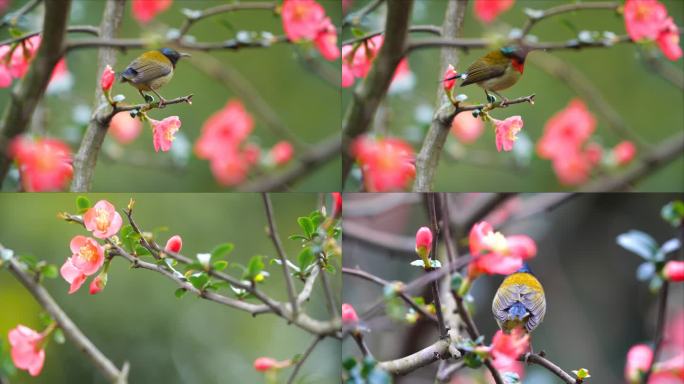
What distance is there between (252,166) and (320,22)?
455mm

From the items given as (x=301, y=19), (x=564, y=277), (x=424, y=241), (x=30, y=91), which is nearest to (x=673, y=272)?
(x=424, y=241)

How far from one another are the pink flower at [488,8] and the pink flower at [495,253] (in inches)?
24.2

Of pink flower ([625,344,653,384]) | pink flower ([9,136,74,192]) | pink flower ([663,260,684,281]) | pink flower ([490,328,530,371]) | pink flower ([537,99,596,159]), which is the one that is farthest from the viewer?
pink flower ([537,99,596,159])

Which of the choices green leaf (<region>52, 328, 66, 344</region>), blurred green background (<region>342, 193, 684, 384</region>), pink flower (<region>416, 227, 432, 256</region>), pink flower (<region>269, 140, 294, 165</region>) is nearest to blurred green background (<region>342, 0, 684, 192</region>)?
blurred green background (<region>342, 193, 684, 384</region>)

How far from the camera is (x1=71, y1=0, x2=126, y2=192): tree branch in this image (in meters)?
1.69

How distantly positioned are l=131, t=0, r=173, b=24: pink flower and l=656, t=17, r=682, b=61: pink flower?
1.08 m

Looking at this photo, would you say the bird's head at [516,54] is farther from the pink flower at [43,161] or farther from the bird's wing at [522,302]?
the pink flower at [43,161]

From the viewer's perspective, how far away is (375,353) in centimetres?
186

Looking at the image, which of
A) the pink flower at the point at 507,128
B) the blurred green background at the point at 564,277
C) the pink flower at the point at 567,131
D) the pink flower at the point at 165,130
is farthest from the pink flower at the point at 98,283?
the pink flower at the point at 567,131

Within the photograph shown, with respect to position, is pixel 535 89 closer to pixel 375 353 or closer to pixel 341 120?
pixel 341 120

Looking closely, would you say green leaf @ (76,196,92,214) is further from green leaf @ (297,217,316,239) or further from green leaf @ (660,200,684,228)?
green leaf @ (660,200,684,228)

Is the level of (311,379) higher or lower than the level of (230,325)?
higher

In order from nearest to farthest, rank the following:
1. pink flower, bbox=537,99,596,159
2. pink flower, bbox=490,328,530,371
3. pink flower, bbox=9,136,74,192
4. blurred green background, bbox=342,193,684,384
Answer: pink flower, bbox=490,328,530,371 < pink flower, bbox=9,136,74,192 < blurred green background, bbox=342,193,684,384 < pink flower, bbox=537,99,596,159

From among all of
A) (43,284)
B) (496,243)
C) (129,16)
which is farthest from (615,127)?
(43,284)
